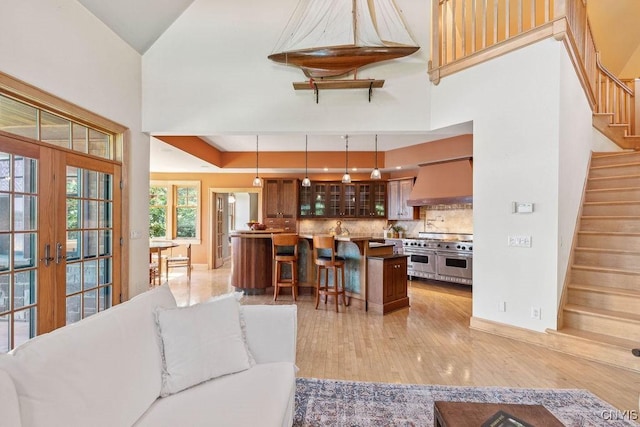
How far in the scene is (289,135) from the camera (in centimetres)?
531

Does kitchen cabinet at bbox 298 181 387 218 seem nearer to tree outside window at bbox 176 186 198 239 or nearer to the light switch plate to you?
tree outside window at bbox 176 186 198 239

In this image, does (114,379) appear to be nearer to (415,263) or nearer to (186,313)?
(186,313)

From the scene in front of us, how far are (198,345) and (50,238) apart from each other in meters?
2.25

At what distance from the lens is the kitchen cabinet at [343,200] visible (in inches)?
326

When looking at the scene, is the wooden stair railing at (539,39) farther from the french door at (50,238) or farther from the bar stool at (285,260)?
the french door at (50,238)

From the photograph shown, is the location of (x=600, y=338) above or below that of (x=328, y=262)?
below

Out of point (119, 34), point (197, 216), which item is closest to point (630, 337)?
point (119, 34)

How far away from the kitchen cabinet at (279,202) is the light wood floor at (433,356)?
3904 millimetres

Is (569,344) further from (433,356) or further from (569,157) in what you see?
(569,157)

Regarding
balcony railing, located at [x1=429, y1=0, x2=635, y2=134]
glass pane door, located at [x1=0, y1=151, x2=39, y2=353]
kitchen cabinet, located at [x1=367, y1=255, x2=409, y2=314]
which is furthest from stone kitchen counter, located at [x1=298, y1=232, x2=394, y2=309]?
glass pane door, located at [x1=0, y1=151, x2=39, y2=353]

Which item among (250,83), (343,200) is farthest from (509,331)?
(343,200)

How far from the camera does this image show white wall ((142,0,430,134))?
4.33m

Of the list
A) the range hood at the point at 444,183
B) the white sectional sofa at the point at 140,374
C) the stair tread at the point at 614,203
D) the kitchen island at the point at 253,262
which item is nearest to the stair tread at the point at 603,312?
the stair tread at the point at 614,203

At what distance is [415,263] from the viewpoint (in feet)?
22.3
